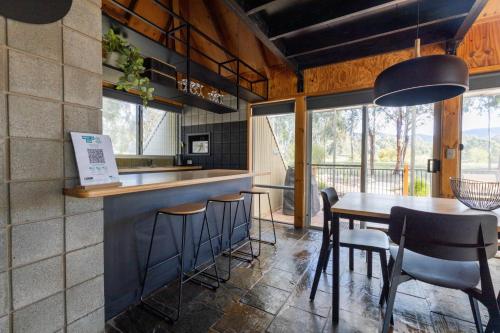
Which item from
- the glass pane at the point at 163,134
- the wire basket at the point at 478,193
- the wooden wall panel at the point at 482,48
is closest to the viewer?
the wire basket at the point at 478,193

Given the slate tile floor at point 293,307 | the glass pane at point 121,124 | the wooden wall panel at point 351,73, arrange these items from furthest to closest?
the glass pane at point 121,124 → the wooden wall panel at point 351,73 → the slate tile floor at point 293,307

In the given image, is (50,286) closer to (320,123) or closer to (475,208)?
(475,208)

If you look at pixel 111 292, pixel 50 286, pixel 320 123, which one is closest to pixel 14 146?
pixel 50 286

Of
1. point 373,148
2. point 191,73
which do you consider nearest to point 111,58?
point 191,73

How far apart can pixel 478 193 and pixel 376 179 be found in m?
2.17

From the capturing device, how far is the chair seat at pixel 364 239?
5.55ft

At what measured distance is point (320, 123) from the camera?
379 centimetres

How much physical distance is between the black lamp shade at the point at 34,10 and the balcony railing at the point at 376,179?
3517mm

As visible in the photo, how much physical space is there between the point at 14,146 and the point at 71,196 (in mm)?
343

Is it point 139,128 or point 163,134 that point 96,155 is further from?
point 163,134

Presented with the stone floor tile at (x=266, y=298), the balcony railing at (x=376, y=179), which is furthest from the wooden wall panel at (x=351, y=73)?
the stone floor tile at (x=266, y=298)

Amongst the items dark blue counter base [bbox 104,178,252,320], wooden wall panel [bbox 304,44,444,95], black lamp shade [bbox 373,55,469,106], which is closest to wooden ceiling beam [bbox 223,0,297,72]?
wooden wall panel [bbox 304,44,444,95]

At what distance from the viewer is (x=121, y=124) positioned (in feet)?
14.2

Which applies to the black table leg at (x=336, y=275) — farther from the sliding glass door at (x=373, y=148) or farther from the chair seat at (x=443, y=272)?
the sliding glass door at (x=373, y=148)
